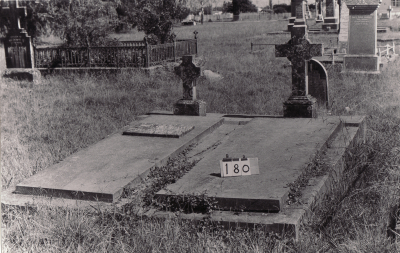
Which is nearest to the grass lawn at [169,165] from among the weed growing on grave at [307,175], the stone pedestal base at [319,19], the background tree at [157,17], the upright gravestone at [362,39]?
the weed growing on grave at [307,175]

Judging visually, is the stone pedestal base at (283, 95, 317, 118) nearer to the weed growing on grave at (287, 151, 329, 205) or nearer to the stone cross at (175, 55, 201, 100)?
the stone cross at (175, 55, 201, 100)

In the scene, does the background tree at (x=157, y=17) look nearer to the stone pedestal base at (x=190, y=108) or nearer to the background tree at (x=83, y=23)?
the background tree at (x=83, y=23)

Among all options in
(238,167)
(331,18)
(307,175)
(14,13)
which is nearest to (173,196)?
(238,167)

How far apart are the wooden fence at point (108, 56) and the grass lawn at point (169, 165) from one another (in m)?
0.66

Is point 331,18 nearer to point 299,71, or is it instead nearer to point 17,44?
point 17,44

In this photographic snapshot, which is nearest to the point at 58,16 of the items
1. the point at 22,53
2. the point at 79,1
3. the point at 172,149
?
the point at 79,1

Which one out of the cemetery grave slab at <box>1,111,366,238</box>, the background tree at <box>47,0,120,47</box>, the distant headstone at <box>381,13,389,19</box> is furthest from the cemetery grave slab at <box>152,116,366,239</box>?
the distant headstone at <box>381,13,389,19</box>

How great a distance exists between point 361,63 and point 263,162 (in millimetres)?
9357

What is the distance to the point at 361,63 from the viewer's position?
13.2 meters

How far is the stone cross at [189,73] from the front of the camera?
7316 millimetres

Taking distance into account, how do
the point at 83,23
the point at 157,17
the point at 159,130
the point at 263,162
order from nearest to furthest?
the point at 263,162 < the point at 159,130 < the point at 157,17 < the point at 83,23

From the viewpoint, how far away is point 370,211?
4270 millimetres

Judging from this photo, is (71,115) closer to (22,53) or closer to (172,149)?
(172,149)

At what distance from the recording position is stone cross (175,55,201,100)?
7316mm
